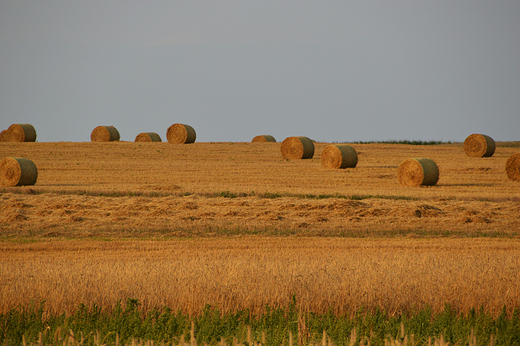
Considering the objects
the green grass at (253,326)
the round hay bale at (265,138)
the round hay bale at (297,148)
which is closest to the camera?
the green grass at (253,326)

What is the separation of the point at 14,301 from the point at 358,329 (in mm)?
4149

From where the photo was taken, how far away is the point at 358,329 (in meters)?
5.79

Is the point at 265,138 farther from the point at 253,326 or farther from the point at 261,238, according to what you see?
the point at 253,326

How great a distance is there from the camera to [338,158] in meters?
30.8

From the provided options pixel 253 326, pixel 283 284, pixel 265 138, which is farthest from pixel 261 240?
pixel 265 138

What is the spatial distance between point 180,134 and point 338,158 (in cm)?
1819

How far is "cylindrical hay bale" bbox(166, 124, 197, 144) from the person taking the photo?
146ft

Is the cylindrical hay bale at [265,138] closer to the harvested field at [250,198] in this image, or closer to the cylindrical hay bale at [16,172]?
the harvested field at [250,198]

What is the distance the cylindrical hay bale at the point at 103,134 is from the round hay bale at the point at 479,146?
30.4 meters

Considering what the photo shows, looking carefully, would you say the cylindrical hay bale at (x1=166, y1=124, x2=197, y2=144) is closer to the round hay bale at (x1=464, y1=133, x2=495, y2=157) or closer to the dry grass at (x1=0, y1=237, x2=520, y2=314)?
the round hay bale at (x1=464, y1=133, x2=495, y2=157)

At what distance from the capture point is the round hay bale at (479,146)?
3812 centimetres

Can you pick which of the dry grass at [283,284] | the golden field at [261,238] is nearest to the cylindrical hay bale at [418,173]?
the golden field at [261,238]

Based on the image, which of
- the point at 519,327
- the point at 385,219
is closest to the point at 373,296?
the point at 519,327

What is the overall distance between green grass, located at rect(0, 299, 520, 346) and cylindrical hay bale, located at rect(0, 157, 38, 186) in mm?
18287
